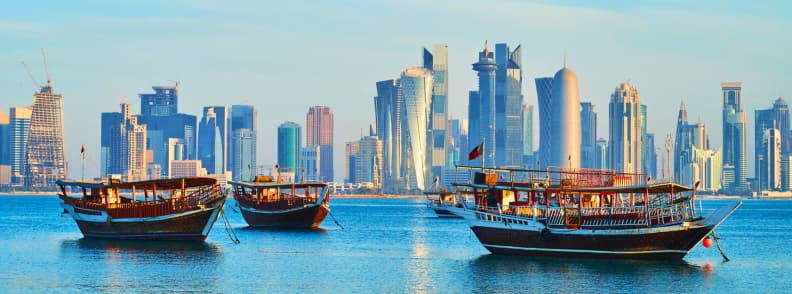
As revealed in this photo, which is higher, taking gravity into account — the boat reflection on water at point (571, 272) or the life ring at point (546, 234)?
the life ring at point (546, 234)

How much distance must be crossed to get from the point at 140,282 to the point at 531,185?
27103mm

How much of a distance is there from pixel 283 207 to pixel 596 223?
171ft

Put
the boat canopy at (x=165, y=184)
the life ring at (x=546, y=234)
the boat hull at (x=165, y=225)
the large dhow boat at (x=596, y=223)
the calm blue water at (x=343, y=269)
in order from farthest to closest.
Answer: the boat hull at (x=165, y=225) → the boat canopy at (x=165, y=184) → the life ring at (x=546, y=234) → the large dhow boat at (x=596, y=223) → the calm blue water at (x=343, y=269)

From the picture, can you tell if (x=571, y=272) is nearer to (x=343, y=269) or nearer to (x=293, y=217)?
(x=343, y=269)

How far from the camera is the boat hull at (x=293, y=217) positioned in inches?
4825

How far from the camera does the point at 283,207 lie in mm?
123312

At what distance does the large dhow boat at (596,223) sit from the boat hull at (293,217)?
43.5 metres

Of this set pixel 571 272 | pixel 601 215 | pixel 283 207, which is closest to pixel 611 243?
pixel 601 215

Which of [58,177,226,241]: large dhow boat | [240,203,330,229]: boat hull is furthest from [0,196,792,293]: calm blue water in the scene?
[240,203,330,229]: boat hull

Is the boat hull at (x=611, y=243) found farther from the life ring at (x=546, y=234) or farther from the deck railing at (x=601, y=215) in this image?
the deck railing at (x=601, y=215)

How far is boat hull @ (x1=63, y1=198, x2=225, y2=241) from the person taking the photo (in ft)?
305

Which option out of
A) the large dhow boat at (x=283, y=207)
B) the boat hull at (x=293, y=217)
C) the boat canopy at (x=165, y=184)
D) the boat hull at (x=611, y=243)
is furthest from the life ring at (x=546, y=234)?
the boat hull at (x=293, y=217)

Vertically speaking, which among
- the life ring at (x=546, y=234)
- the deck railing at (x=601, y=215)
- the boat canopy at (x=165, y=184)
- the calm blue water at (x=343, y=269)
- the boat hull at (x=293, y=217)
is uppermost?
the boat canopy at (x=165, y=184)

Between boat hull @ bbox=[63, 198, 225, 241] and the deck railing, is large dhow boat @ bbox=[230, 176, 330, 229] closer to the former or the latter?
boat hull @ bbox=[63, 198, 225, 241]
